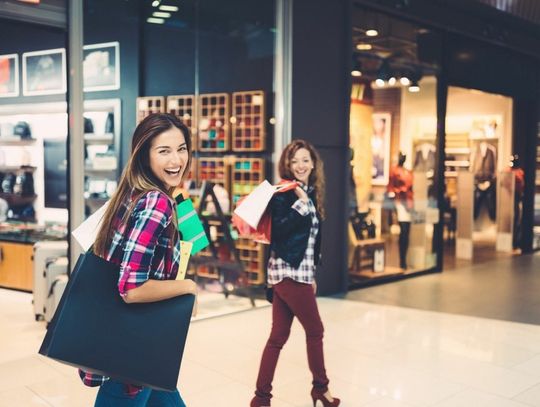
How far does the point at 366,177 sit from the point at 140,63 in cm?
290

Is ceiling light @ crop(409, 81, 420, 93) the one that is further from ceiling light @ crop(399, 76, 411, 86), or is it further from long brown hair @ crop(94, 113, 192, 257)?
long brown hair @ crop(94, 113, 192, 257)

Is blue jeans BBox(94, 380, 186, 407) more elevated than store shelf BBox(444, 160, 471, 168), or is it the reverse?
store shelf BBox(444, 160, 471, 168)

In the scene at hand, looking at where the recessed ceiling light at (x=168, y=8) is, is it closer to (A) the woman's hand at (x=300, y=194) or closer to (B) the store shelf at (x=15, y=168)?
(B) the store shelf at (x=15, y=168)

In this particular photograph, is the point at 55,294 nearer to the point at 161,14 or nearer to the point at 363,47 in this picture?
the point at 161,14

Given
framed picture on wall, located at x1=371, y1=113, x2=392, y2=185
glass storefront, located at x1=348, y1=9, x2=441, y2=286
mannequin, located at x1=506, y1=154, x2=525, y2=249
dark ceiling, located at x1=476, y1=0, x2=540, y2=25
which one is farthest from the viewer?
mannequin, located at x1=506, y1=154, x2=525, y2=249

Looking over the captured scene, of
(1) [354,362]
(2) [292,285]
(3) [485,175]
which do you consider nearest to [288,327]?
(2) [292,285]

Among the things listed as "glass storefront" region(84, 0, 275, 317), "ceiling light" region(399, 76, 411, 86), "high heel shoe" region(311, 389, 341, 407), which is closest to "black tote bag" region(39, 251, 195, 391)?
"high heel shoe" region(311, 389, 341, 407)

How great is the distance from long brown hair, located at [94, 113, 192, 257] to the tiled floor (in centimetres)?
188

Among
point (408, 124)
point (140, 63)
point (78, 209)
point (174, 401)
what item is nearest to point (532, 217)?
point (408, 124)

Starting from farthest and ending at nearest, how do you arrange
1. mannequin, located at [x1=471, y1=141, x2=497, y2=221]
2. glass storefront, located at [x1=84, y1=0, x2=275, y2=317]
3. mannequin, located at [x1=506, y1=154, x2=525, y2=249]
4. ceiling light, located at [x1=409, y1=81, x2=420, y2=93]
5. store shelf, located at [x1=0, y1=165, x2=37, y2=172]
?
mannequin, located at [x1=471, y1=141, x2=497, y2=221] → mannequin, located at [x1=506, y1=154, x2=525, y2=249] → ceiling light, located at [x1=409, y1=81, x2=420, y2=93] → store shelf, located at [x1=0, y1=165, x2=37, y2=172] → glass storefront, located at [x1=84, y1=0, x2=275, y2=317]

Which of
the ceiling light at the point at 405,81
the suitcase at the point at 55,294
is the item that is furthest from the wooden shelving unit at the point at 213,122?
the ceiling light at the point at 405,81

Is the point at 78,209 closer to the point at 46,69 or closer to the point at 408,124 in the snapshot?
the point at 46,69

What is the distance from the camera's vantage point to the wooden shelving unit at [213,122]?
5.93 m

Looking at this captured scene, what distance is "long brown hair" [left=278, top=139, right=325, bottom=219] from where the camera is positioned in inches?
129
